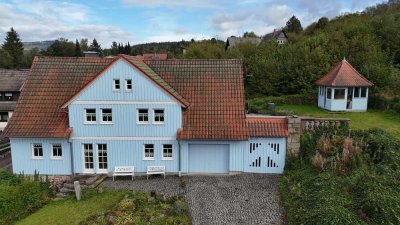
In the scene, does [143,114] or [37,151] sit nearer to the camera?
[143,114]

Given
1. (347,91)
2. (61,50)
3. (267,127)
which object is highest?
(61,50)

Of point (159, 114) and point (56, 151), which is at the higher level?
point (159, 114)

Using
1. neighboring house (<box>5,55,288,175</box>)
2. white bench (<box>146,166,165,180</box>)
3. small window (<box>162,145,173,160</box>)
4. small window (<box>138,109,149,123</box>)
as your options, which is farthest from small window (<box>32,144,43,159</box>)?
small window (<box>162,145,173,160</box>)

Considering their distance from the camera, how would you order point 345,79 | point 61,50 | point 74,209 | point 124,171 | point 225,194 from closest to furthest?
point 74,209
point 225,194
point 124,171
point 345,79
point 61,50

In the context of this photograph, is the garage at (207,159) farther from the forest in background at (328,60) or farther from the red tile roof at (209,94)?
the forest in background at (328,60)

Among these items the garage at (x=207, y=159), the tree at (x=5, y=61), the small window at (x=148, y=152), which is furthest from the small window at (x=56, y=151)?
the tree at (x=5, y=61)

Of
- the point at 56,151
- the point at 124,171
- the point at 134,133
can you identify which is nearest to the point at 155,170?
the point at 124,171

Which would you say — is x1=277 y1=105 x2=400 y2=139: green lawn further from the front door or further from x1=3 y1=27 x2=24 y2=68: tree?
x1=3 y1=27 x2=24 y2=68: tree

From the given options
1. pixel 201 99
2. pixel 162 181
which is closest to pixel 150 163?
pixel 162 181

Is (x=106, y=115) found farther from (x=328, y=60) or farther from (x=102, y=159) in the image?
(x=328, y=60)
